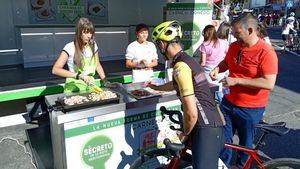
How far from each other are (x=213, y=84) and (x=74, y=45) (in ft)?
5.37

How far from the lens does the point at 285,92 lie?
7.11 meters

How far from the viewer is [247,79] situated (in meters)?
2.45

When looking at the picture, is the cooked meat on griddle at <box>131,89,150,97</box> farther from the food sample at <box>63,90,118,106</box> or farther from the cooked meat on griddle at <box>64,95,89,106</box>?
the cooked meat on griddle at <box>64,95,89,106</box>

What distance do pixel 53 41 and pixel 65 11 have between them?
0.98m

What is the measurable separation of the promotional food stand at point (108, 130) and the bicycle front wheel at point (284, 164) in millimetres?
1146

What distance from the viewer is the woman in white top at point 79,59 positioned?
299 centimetres

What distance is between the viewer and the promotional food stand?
255cm

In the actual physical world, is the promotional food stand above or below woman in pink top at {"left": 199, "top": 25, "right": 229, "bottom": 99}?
below

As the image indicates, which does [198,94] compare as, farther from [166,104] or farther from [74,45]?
[74,45]

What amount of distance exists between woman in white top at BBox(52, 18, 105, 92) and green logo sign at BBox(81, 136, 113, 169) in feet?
1.96

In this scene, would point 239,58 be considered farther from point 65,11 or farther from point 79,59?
point 65,11

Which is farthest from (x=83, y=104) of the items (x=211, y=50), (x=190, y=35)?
(x=190, y=35)

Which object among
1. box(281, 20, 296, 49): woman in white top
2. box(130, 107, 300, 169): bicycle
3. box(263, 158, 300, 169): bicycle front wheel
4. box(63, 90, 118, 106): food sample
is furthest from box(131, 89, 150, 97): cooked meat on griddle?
box(281, 20, 296, 49): woman in white top

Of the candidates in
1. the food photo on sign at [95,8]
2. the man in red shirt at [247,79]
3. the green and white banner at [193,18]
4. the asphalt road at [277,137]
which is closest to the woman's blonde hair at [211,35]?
the green and white banner at [193,18]
